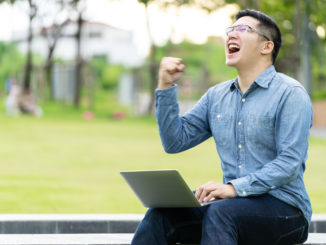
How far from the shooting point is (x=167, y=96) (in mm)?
3721

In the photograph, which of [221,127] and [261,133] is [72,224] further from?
[261,133]

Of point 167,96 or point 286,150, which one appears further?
point 167,96

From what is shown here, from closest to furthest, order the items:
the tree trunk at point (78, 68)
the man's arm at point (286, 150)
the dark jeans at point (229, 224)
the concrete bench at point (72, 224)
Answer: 1. the dark jeans at point (229, 224)
2. the man's arm at point (286, 150)
3. the concrete bench at point (72, 224)
4. the tree trunk at point (78, 68)

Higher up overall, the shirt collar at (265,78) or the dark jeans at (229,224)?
the shirt collar at (265,78)

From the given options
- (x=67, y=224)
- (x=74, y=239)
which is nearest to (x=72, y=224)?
(x=67, y=224)

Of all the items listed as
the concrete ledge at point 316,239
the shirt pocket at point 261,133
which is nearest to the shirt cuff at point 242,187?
the shirt pocket at point 261,133

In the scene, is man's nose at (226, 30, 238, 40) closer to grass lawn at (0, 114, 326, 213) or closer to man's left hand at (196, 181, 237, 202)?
man's left hand at (196, 181, 237, 202)

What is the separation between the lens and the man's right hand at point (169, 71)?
358cm

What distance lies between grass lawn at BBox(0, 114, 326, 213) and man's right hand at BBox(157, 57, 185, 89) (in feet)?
12.9

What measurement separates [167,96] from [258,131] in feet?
1.59

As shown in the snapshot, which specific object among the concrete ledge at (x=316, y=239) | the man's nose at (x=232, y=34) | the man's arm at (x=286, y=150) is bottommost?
the concrete ledge at (x=316, y=239)

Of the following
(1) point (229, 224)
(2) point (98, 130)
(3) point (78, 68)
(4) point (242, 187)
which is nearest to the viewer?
(1) point (229, 224)

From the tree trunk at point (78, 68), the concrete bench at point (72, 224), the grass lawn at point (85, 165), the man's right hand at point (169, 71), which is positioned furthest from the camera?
the tree trunk at point (78, 68)

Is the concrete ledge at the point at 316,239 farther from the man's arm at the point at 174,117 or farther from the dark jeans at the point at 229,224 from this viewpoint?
the man's arm at the point at 174,117
